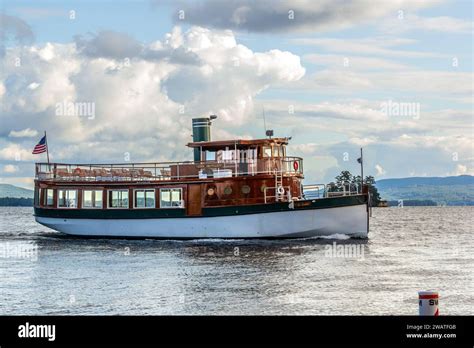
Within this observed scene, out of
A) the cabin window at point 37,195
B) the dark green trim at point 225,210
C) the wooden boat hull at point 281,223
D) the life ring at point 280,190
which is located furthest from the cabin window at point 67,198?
the life ring at point 280,190

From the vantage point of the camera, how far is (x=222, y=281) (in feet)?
99.9

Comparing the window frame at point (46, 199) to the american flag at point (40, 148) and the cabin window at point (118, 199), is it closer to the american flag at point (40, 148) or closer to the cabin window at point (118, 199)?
the american flag at point (40, 148)

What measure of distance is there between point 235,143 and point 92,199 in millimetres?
10041

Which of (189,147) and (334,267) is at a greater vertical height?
(189,147)

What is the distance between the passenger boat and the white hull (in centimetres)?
6

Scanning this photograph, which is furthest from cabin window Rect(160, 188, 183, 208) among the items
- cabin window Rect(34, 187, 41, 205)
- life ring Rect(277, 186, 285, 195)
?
cabin window Rect(34, 187, 41, 205)

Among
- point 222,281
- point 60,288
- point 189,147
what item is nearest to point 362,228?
point 189,147

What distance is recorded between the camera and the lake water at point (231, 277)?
25.2 meters

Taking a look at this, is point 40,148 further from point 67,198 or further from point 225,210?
point 225,210

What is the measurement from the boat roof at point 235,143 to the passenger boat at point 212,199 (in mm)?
59
